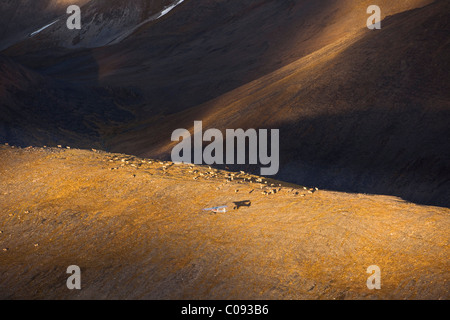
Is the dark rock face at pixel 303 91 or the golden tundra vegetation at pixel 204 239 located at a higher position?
the dark rock face at pixel 303 91

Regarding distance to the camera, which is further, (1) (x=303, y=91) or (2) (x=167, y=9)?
(2) (x=167, y=9)

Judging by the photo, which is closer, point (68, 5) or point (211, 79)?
point (211, 79)

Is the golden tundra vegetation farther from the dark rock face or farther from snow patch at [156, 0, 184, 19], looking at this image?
snow patch at [156, 0, 184, 19]

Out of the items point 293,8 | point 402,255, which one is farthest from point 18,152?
point 293,8

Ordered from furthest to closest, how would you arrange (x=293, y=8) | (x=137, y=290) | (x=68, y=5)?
(x=68, y=5), (x=293, y=8), (x=137, y=290)

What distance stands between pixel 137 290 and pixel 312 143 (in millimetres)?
13802

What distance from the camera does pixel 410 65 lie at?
67.4 feet

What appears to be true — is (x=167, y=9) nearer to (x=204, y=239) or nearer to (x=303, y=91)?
(x=303, y=91)

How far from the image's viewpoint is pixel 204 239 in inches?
297

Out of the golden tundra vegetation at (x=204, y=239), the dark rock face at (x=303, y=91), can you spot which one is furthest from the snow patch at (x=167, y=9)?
the golden tundra vegetation at (x=204, y=239)

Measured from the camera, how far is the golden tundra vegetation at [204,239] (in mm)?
6332

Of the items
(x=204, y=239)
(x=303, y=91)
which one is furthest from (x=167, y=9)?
(x=204, y=239)

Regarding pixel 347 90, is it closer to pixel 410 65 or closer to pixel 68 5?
pixel 410 65

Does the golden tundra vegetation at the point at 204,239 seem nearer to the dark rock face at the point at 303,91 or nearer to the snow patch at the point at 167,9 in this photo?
the dark rock face at the point at 303,91
